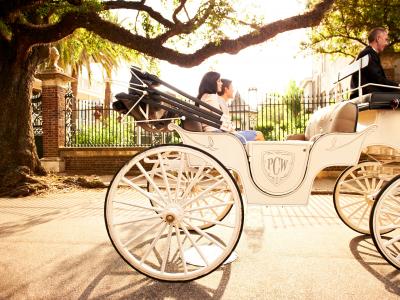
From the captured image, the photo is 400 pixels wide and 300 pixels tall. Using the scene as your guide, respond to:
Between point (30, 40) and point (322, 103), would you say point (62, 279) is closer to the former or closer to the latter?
point (30, 40)

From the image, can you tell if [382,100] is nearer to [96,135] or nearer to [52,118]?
[52,118]

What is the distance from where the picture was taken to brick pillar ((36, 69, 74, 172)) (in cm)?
1282

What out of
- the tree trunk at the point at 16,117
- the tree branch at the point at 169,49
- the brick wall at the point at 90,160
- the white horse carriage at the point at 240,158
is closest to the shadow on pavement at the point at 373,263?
the white horse carriage at the point at 240,158

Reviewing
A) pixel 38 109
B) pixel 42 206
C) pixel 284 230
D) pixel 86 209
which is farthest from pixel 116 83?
pixel 38 109

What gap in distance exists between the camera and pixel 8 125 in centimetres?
911

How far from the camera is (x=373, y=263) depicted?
11.4 feet

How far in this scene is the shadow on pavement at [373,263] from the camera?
299 centimetres

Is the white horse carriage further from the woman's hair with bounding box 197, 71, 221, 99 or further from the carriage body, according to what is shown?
the woman's hair with bounding box 197, 71, 221, 99

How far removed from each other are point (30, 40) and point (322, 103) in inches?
350

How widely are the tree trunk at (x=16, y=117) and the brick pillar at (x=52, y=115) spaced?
326cm

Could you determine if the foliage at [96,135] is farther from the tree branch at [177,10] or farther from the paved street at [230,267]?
the paved street at [230,267]

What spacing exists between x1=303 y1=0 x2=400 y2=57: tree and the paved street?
31.0 ft

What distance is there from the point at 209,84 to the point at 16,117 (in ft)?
22.9

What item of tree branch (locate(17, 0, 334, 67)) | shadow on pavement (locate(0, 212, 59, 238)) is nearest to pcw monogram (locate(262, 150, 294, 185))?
shadow on pavement (locate(0, 212, 59, 238))
